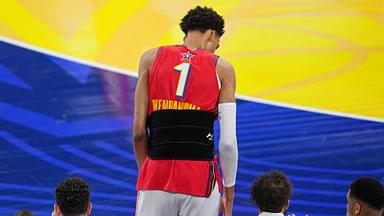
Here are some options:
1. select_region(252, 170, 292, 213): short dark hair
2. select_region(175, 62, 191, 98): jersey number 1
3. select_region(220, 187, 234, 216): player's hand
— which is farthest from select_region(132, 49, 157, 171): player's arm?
select_region(252, 170, 292, 213): short dark hair

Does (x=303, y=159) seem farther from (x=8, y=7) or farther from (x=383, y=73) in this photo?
(x=8, y=7)

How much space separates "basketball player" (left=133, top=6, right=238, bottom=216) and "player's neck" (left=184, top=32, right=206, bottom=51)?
0.18ft

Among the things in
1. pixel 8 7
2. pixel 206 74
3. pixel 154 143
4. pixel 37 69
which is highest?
pixel 8 7

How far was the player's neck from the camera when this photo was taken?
353cm

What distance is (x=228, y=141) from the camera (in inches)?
134

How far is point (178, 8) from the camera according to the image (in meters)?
5.12

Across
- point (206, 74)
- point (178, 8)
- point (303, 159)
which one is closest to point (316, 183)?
point (303, 159)

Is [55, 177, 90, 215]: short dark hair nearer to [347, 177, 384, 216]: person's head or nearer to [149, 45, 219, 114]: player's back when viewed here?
[149, 45, 219, 114]: player's back

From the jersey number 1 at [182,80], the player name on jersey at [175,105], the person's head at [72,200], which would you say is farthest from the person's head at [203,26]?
the person's head at [72,200]

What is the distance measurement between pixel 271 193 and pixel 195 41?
852 millimetres

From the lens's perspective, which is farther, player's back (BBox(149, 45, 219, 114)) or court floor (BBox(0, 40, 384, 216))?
court floor (BBox(0, 40, 384, 216))

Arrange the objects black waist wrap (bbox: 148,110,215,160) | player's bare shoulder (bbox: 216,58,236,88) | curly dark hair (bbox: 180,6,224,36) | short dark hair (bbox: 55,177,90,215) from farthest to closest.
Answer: curly dark hair (bbox: 180,6,224,36) < player's bare shoulder (bbox: 216,58,236,88) < black waist wrap (bbox: 148,110,215,160) < short dark hair (bbox: 55,177,90,215)

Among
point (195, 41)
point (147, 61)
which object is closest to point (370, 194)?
point (195, 41)

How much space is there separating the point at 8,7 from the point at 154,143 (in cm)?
223
